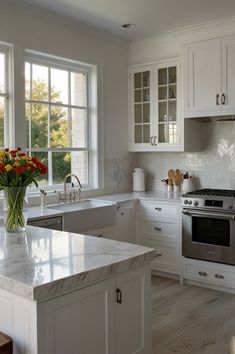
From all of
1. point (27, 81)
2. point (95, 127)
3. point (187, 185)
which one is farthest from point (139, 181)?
point (27, 81)

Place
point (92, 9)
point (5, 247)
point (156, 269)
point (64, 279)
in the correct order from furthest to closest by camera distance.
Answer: point (156, 269)
point (92, 9)
point (5, 247)
point (64, 279)

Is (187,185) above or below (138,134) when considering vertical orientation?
below

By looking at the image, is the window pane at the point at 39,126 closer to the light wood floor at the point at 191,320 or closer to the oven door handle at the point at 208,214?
the oven door handle at the point at 208,214

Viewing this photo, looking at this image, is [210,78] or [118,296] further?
[210,78]

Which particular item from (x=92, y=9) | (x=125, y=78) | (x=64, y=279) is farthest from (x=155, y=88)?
(x=64, y=279)

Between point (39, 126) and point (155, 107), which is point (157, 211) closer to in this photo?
point (155, 107)

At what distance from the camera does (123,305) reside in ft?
6.65

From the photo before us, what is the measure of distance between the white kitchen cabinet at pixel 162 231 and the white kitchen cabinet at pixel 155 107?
0.77 metres

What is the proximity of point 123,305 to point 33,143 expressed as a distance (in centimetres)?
247

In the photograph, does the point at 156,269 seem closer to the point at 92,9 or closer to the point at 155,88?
the point at 155,88

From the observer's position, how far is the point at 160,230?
451cm

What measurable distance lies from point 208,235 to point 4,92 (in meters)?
2.48

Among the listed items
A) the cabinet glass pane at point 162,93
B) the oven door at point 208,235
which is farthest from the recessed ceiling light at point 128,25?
the oven door at point 208,235

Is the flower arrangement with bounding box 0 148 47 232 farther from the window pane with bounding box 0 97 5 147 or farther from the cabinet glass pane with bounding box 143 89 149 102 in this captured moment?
the cabinet glass pane with bounding box 143 89 149 102
